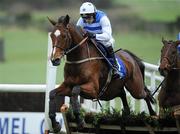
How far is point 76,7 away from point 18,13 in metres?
1.22

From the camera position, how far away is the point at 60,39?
338 inches

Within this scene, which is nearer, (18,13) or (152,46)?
(152,46)

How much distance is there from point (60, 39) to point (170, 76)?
150cm

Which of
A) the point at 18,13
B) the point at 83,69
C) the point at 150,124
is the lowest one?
the point at 150,124

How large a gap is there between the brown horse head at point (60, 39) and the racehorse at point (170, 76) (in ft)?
3.85

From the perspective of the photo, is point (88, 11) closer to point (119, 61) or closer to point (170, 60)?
point (119, 61)

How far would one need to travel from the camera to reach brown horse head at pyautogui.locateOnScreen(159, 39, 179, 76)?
878 cm

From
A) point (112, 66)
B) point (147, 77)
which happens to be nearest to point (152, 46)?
point (147, 77)

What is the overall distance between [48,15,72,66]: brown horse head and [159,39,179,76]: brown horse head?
3.72 ft

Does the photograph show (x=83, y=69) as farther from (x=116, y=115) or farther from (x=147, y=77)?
(x=147, y=77)

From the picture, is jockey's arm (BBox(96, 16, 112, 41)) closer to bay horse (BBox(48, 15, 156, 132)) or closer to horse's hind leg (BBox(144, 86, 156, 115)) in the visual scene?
bay horse (BBox(48, 15, 156, 132))

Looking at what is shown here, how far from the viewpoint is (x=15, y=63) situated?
45.2 feet

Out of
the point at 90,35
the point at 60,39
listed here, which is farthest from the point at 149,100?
the point at 60,39

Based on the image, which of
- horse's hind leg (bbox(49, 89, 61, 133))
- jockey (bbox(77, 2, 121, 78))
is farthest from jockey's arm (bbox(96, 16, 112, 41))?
horse's hind leg (bbox(49, 89, 61, 133))
